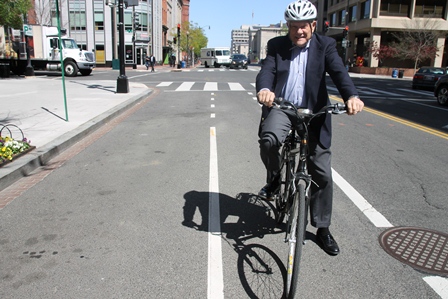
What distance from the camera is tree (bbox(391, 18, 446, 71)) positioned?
145ft

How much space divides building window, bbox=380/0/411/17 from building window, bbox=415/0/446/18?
1218 millimetres

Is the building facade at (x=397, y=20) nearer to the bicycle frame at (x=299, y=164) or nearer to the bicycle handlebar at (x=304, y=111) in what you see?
the bicycle frame at (x=299, y=164)

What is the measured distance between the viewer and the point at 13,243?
363 cm

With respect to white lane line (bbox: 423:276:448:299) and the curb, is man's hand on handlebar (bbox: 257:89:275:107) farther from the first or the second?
the curb

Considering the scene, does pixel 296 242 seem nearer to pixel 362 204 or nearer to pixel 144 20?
pixel 362 204

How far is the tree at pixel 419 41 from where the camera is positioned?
44.3 m

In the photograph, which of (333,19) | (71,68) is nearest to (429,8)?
(333,19)

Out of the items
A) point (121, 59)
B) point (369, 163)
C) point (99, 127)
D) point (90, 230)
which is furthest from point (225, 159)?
point (121, 59)

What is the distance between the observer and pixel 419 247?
3.60 meters

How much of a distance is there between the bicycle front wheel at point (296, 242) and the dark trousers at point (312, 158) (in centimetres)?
46

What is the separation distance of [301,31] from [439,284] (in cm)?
226

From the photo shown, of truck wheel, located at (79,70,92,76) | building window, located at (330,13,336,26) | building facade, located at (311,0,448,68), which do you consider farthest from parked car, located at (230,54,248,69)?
truck wheel, located at (79,70,92,76)

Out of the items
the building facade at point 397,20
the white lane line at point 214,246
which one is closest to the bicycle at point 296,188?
the white lane line at point 214,246

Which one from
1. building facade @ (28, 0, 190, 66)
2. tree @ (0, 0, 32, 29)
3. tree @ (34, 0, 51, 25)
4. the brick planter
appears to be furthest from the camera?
building facade @ (28, 0, 190, 66)
